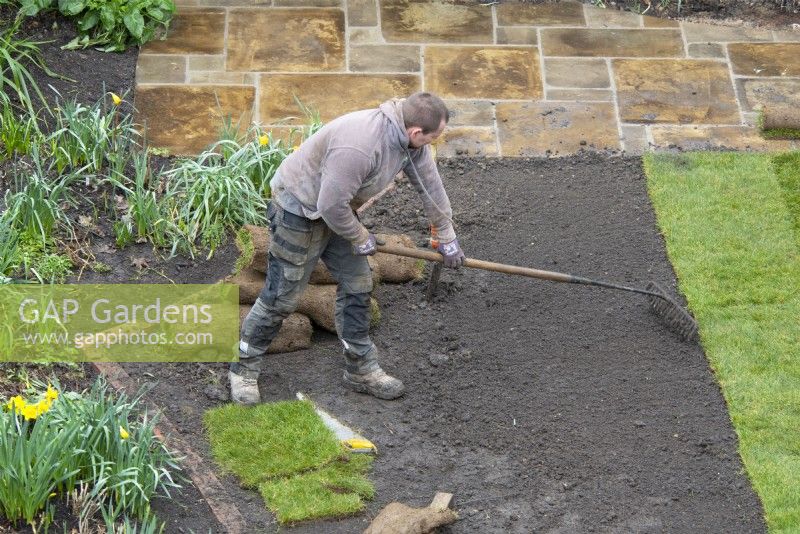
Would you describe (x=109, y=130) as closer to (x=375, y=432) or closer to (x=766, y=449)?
(x=375, y=432)

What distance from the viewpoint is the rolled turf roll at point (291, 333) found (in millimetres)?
6547

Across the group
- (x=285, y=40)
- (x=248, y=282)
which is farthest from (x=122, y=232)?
(x=285, y=40)

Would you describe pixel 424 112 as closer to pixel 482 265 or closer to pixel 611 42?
pixel 482 265

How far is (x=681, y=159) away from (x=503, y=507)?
10.8ft

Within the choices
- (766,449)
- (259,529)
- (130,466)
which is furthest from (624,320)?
(130,466)

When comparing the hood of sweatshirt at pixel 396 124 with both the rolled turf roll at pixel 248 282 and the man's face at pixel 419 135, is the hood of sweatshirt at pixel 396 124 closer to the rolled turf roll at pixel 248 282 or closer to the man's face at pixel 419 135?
the man's face at pixel 419 135

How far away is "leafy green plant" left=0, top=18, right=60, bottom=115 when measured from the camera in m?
7.71

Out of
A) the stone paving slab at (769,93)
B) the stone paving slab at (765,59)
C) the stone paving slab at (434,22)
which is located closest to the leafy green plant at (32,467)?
the stone paving slab at (434,22)

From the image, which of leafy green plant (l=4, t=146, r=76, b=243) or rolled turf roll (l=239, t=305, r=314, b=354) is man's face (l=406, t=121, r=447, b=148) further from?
leafy green plant (l=4, t=146, r=76, b=243)

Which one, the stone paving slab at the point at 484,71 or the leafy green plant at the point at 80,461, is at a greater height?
the leafy green plant at the point at 80,461

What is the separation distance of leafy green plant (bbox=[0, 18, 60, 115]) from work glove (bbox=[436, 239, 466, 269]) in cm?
287

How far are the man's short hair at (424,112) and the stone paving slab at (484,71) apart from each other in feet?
8.22

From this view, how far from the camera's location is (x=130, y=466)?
17.3 feet

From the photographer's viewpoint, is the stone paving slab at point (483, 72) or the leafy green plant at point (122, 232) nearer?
the leafy green plant at point (122, 232)
